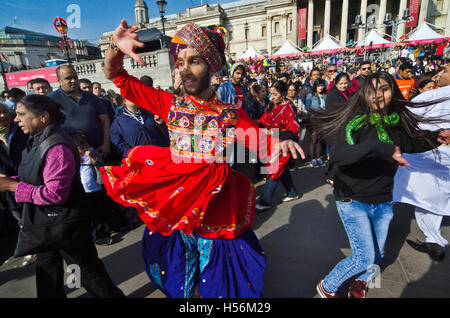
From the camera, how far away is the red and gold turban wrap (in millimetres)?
1632

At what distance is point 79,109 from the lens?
10.8ft

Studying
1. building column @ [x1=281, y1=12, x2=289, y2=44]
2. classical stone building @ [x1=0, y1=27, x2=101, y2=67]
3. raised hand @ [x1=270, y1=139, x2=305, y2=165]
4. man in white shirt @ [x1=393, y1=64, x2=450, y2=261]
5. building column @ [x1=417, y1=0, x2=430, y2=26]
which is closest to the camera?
raised hand @ [x1=270, y1=139, x2=305, y2=165]

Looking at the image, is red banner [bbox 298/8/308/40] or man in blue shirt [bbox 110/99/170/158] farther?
red banner [bbox 298/8/308/40]

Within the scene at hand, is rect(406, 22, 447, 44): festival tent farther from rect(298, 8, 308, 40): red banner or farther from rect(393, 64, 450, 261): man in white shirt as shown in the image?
rect(393, 64, 450, 261): man in white shirt

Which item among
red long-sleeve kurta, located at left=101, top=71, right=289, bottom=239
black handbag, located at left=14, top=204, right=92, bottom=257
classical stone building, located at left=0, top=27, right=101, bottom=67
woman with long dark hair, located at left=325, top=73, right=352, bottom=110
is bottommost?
black handbag, located at left=14, top=204, right=92, bottom=257

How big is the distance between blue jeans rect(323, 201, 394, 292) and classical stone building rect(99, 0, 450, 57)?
44.2 meters

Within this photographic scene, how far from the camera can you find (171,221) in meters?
1.62

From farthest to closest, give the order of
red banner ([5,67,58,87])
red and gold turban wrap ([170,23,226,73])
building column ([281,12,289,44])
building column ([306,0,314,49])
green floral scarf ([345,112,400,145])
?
building column ([281,12,289,44]) → building column ([306,0,314,49]) → red banner ([5,67,58,87]) → green floral scarf ([345,112,400,145]) → red and gold turban wrap ([170,23,226,73])

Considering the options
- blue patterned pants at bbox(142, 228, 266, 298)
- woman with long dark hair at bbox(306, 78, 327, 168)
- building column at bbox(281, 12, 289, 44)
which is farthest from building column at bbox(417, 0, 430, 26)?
blue patterned pants at bbox(142, 228, 266, 298)

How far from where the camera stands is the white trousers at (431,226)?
265 cm

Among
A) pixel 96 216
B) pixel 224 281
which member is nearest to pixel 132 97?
pixel 224 281

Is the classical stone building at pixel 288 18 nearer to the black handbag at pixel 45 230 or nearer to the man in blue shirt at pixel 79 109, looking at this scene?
the man in blue shirt at pixel 79 109

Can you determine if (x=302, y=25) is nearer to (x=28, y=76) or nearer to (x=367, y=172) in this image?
(x=28, y=76)

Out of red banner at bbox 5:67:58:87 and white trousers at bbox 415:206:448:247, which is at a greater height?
red banner at bbox 5:67:58:87
